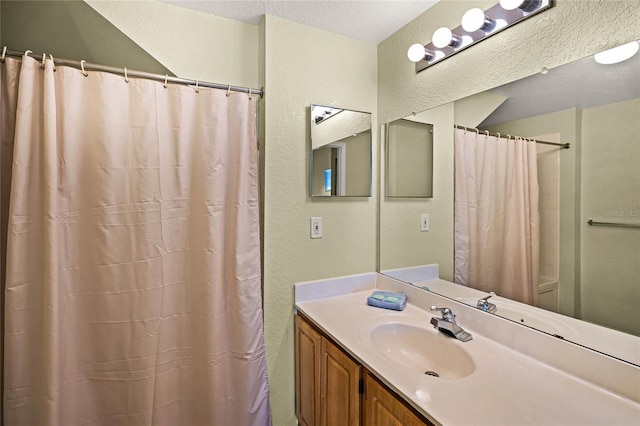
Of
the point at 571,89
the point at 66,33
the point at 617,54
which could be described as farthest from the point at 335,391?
the point at 66,33

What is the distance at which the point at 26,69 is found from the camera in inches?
44.3

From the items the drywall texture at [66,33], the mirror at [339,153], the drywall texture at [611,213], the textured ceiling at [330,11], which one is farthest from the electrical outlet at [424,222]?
the drywall texture at [66,33]

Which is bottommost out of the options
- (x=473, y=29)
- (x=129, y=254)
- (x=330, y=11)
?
(x=129, y=254)

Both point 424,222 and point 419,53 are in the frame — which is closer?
point 419,53

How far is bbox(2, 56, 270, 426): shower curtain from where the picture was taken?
1146mm

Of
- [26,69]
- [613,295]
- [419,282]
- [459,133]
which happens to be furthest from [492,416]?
[26,69]

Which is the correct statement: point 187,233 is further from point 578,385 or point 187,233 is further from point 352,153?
→ point 578,385

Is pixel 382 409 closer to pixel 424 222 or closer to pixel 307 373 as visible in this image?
pixel 307 373

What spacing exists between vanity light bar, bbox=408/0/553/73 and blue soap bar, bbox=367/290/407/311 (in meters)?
1.18

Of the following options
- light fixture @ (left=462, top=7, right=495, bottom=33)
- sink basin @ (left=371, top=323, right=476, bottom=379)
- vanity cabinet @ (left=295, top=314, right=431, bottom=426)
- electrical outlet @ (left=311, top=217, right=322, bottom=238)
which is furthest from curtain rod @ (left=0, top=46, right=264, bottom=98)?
sink basin @ (left=371, top=323, right=476, bottom=379)

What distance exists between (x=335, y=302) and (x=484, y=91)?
1222 millimetres

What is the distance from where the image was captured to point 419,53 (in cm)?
145

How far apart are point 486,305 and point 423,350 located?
1.07ft

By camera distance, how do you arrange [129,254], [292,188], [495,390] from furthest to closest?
[292,188], [129,254], [495,390]
